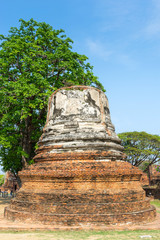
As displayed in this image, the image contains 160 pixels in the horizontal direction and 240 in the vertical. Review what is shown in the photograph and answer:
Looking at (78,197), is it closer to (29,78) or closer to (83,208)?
(83,208)

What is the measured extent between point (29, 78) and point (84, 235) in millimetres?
9174

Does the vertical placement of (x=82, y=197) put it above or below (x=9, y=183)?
above

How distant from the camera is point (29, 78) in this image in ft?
41.9

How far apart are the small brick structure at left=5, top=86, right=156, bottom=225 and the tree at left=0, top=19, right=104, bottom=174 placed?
4.02 metres

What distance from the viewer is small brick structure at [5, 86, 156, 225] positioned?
6.32 m

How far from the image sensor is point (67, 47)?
14188mm

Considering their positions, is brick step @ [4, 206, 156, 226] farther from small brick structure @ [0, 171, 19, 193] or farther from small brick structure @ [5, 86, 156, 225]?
small brick structure @ [0, 171, 19, 193]

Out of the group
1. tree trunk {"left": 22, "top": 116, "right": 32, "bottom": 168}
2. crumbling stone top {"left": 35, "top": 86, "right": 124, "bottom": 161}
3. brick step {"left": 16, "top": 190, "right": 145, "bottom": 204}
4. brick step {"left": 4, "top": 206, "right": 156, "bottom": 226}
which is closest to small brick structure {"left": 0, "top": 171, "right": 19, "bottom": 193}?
tree trunk {"left": 22, "top": 116, "right": 32, "bottom": 168}

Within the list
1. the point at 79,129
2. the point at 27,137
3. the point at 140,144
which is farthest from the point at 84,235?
the point at 140,144

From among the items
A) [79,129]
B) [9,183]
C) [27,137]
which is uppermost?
[27,137]

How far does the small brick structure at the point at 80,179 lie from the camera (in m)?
6.32

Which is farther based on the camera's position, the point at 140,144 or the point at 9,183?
the point at 9,183

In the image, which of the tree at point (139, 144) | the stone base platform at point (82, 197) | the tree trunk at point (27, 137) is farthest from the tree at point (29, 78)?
the tree at point (139, 144)

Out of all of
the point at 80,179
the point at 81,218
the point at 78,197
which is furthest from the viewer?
the point at 80,179
